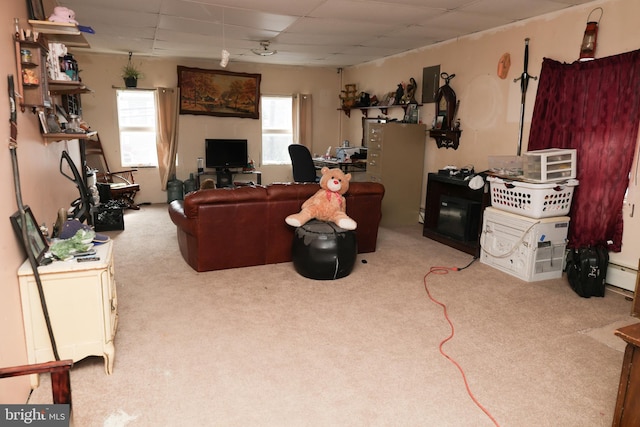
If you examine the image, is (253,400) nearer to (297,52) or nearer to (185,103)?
(297,52)

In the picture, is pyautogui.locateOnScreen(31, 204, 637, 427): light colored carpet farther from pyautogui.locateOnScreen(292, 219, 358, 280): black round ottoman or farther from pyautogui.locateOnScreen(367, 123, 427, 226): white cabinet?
pyautogui.locateOnScreen(367, 123, 427, 226): white cabinet

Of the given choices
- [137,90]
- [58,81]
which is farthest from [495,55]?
[137,90]

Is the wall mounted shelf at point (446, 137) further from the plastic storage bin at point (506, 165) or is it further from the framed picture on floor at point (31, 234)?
the framed picture on floor at point (31, 234)

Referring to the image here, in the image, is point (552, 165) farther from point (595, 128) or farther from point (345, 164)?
point (345, 164)

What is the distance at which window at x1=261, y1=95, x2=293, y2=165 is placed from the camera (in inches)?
307

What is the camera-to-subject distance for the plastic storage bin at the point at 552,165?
12.2ft

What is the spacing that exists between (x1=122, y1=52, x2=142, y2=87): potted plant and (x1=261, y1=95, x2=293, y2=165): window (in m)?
2.14

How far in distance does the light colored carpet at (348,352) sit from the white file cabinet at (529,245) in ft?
0.47

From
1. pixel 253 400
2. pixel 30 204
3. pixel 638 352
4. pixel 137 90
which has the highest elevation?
pixel 137 90

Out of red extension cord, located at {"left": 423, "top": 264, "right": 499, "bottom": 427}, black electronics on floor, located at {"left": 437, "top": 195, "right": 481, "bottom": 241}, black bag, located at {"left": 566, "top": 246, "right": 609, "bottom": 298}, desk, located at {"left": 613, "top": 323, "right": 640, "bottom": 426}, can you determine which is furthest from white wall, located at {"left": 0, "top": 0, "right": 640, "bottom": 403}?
desk, located at {"left": 613, "top": 323, "right": 640, "bottom": 426}

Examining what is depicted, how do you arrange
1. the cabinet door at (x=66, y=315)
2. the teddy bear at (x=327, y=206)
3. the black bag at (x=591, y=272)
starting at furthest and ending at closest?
the teddy bear at (x=327, y=206) → the black bag at (x=591, y=272) → the cabinet door at (x=66, y=315)

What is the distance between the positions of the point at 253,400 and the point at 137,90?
6274mm

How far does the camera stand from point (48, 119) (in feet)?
8.95

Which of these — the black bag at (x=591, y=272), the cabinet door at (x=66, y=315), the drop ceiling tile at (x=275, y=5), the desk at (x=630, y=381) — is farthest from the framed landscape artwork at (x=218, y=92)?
the desk at (x=630, y=381)
